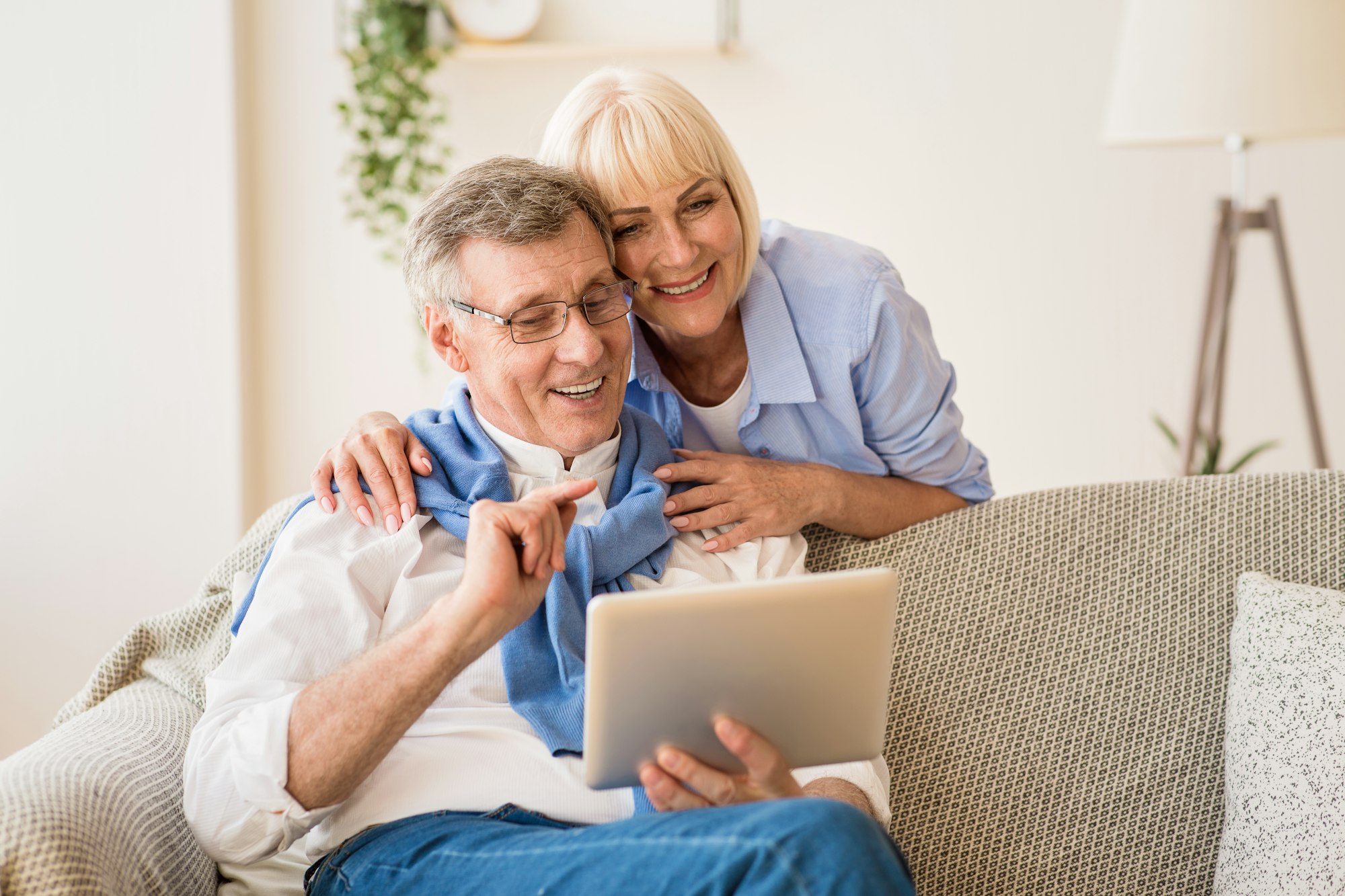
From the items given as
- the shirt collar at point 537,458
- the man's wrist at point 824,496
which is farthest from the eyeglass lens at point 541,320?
the man's wrist at point 824,496

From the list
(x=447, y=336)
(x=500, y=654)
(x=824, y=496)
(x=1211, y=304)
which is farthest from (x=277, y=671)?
(x=1211, y=304)

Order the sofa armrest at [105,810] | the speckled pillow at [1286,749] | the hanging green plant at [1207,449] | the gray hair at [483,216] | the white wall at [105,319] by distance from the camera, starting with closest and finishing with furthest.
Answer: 1. the sofa armrest at [105,810]
2. the speckled pillow at [1286,749]
3. the gray hair at [483,216]
4. the hanging green plant at [1207,449]
5. the white wall at [105,319]

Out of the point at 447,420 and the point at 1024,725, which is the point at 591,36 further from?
the point at 1024,725

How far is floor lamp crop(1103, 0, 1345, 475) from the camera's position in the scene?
2.55 metres

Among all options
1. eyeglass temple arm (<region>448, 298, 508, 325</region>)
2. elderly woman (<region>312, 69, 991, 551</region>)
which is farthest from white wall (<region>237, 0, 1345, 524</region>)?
eyeglass temple arm (<region>448, 298, 508, 325</region>)

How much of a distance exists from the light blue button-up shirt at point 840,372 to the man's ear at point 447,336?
0.34 metres

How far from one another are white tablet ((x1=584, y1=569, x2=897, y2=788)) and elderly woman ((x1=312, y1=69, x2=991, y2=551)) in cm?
45

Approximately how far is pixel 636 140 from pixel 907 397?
551mm

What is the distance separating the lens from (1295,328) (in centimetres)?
291

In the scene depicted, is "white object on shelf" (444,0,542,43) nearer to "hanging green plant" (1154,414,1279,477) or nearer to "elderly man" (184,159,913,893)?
"elderly man" (184,159,913,893)

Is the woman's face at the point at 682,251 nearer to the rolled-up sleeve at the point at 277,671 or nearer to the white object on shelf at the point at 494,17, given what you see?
the rolled-up sleeve at the point at 277,671

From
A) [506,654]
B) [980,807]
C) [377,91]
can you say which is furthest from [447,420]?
[377,91]

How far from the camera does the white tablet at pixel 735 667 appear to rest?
3.40 feet

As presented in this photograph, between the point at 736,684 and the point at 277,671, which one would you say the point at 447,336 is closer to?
the point at 277,671
